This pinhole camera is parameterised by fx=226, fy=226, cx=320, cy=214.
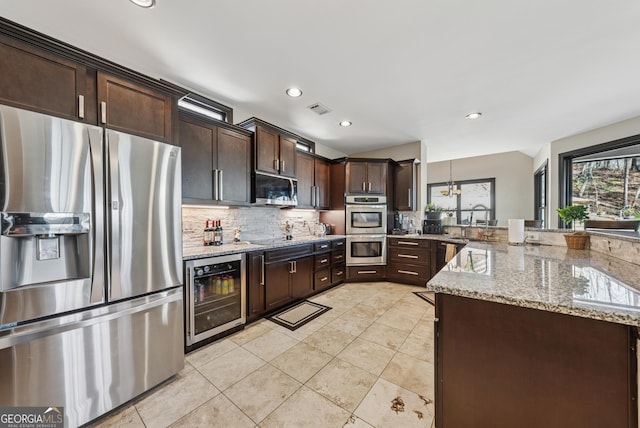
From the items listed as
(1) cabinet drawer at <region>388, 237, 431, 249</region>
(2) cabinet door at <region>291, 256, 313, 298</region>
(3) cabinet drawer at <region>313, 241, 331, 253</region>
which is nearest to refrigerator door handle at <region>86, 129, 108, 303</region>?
(2) cabinet door at <region>291, 256, 313, 298</region>

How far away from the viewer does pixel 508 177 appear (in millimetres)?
5980

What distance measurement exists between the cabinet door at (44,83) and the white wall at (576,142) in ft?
19.6

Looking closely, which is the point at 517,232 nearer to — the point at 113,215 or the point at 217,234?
the point at 217,234

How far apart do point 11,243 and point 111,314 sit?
63 centimetres

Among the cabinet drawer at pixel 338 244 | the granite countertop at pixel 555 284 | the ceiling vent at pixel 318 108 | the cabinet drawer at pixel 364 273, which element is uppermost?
the ceiling vent at pixel 318 108

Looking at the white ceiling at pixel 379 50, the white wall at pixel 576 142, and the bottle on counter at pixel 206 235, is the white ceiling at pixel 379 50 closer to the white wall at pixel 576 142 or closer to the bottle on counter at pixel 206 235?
the white wall at pixel 576 142

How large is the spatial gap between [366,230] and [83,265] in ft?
12.1

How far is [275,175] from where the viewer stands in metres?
3.17

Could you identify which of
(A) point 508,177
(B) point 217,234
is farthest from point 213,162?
(A) point 508,177

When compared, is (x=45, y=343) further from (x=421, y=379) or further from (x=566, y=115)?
(x=566, y=115)

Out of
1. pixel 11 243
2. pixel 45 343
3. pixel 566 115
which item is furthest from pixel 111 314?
pixel 566 115

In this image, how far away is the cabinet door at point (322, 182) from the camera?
4125mm

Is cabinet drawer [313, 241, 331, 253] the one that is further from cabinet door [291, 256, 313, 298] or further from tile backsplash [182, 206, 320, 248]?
tile backsplash [182, 206, 320, 248]

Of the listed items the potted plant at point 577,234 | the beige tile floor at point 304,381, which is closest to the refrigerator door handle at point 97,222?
the beige tile floor at point 304,381
